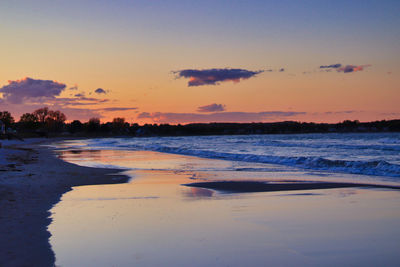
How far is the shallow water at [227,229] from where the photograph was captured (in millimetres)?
4973

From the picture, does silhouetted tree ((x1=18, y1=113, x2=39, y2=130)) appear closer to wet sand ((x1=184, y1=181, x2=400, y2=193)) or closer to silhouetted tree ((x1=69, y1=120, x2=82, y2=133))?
silhouetted tree ((x1=69, y1=120, x2=82, y2=133))

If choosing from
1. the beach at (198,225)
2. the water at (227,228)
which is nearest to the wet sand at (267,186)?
the beach at (198,225)

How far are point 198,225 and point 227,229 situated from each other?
0.56 m

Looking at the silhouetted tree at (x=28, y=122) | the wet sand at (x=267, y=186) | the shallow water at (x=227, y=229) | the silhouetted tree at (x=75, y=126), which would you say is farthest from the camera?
the silhouetted tree at (x=75, y=126)

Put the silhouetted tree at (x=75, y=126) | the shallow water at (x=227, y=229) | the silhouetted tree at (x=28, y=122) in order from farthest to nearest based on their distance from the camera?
the silhouetted tree at (x=75, y=126), the silhouetted tree at (x=28, y=122), the shallow water at (x=227, y=229)

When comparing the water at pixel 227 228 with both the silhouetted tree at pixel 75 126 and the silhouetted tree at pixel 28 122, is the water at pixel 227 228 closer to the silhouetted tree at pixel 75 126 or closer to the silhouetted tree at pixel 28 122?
the silhouetted tree at pixel 28 122

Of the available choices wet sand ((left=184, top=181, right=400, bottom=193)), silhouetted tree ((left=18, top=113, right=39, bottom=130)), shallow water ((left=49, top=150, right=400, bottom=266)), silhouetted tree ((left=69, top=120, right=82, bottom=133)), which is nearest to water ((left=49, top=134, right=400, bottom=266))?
shallow water ((left=49, top=150, right=400, bottom=266))

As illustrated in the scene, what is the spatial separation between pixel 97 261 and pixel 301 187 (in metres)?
8.11

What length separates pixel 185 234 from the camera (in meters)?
6.09

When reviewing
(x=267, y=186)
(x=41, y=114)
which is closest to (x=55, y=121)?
(x=41, y=114)

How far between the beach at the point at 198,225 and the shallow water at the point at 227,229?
0.6 inches

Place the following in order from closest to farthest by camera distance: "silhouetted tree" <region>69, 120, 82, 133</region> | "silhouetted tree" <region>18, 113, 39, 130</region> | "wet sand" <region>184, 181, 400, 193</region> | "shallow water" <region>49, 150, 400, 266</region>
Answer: "shallow water" <region>49, 150, 400, 266</region> → "wet sand" <region>184, 181, 400, 193</region> → "silhouetted tree" <region>18, 113, 39, 130</region> → "silhouetted tree" <region>69, 120, 82, 133</region>

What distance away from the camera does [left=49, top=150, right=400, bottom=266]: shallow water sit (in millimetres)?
4973

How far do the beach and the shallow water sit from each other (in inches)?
0.6
